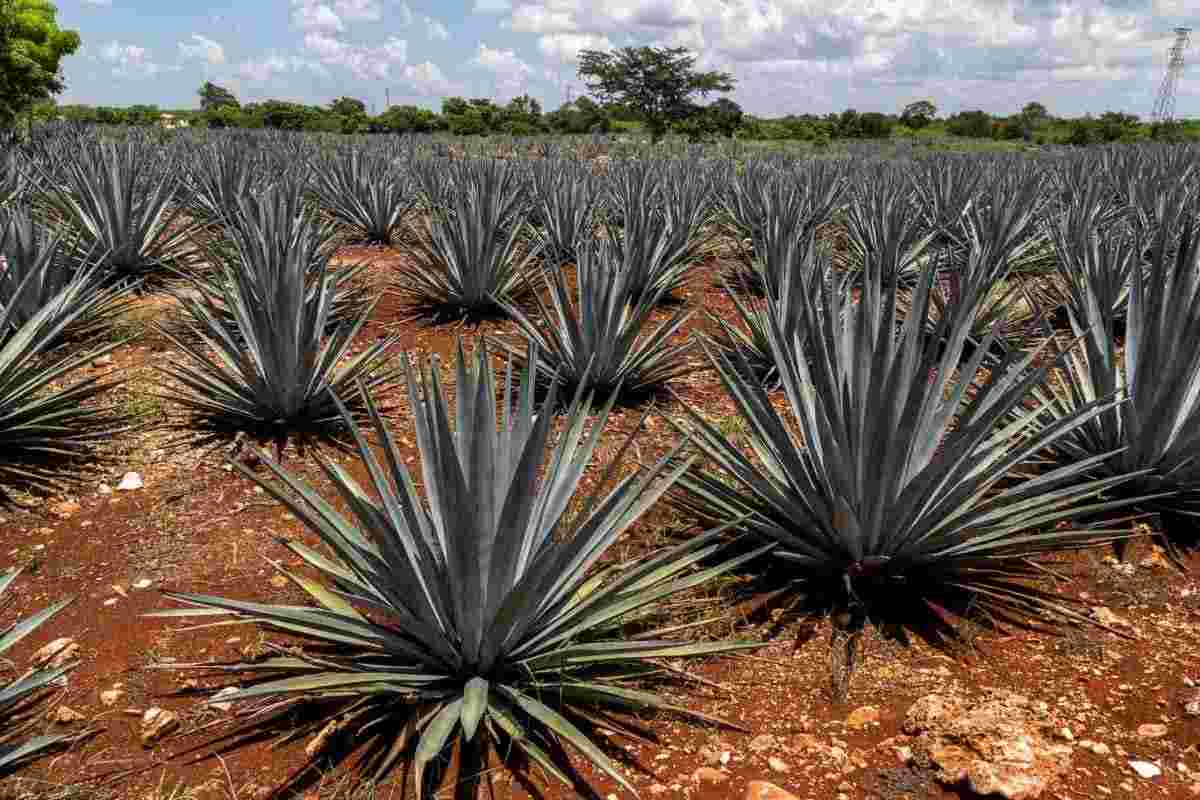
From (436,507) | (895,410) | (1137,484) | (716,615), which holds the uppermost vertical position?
(895,410)

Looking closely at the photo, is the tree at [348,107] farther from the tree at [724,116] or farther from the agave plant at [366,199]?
the agave plant at [366,199]

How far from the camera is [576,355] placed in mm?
4109

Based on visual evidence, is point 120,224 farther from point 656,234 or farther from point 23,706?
point 23,706

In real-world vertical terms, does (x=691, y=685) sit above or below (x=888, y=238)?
below

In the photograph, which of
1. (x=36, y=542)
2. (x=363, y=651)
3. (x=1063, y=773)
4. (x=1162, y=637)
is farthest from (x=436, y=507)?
(x=1162, y=637)

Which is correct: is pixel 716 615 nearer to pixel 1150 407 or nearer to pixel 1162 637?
Answer: pixel 1162 637

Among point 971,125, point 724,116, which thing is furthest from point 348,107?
point 971,125

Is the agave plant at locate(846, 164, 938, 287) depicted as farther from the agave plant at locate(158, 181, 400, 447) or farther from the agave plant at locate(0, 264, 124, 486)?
the agave plant at locate(0, 264, 124, 486)

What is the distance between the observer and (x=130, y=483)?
3.26 m

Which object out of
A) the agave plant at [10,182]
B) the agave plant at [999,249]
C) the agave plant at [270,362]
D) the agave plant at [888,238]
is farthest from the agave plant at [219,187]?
the agave plant at [999,249]

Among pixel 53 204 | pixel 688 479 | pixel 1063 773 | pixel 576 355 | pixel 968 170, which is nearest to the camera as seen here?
pixel 1063 773

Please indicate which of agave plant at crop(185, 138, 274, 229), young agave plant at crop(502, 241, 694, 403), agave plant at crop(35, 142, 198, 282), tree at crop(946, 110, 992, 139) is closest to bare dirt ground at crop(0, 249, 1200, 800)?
young agave plant at crop(502, 241, 694, 403)

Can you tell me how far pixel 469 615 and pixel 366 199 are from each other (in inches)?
273

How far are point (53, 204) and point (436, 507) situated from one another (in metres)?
6.17
